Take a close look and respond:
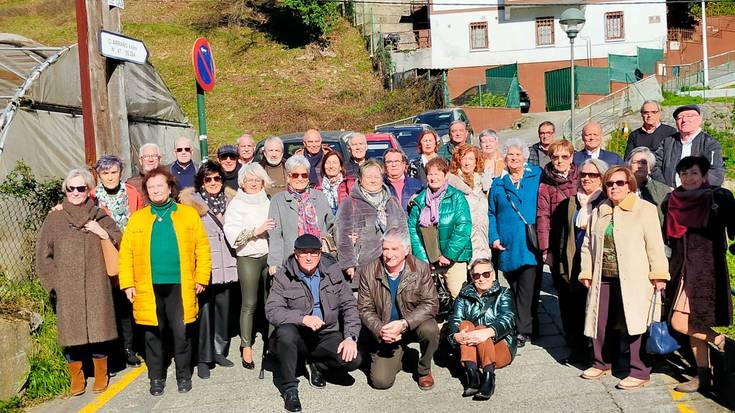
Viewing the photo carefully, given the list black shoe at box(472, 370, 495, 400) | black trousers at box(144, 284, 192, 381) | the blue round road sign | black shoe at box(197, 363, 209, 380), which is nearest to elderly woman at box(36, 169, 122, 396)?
black trousers at box(144, 284, 192, 381)

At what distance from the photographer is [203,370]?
649cm

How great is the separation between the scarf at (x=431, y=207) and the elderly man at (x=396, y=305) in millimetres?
526

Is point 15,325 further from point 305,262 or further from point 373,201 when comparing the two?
point 373,201

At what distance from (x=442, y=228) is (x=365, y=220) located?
73 centimetres

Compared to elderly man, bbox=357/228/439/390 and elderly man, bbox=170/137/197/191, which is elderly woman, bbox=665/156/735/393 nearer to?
elderly man, bbox=357/228/439/390

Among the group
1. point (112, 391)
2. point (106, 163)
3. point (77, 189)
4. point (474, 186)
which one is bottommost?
point (112, 391)

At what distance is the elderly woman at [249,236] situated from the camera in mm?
6496

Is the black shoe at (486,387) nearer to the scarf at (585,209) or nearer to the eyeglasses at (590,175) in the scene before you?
the scarf at (585,209)

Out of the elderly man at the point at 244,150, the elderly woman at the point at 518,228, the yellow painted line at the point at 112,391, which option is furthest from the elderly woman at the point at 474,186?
the yellow painted line at the point at 112,391

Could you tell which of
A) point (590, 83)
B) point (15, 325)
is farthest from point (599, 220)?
point (590, 83)

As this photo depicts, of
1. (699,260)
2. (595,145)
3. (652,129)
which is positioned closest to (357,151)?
(595,145)

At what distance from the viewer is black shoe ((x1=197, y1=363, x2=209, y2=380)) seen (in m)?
6.45

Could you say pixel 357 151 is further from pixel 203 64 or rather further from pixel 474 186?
pixel 203 64

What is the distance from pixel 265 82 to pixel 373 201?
2680 cm
